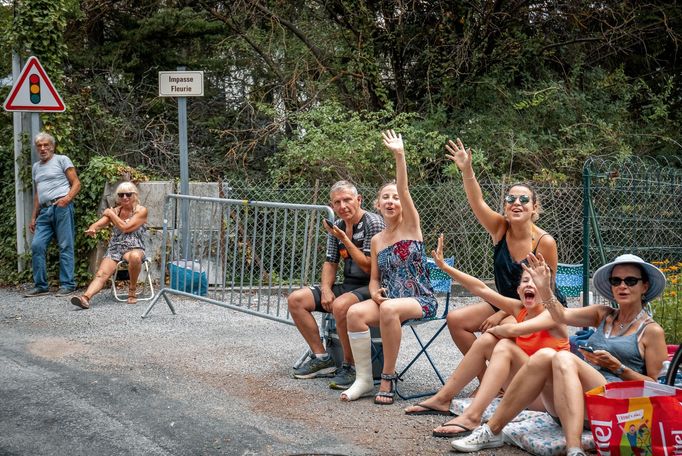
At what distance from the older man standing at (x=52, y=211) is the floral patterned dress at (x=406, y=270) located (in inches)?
248

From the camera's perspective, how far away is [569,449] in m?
4.98

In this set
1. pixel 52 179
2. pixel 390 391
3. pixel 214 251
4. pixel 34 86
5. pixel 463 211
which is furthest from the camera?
pixel 463 211

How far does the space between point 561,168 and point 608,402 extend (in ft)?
31.2

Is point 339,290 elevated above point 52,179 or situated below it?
below

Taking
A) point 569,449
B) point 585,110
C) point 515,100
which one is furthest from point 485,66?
point 569,449

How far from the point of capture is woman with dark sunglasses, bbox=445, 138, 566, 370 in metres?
6.15

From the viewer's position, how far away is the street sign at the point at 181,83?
1120cm

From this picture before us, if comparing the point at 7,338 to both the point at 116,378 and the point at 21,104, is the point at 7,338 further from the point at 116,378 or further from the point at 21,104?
the point at 21,104

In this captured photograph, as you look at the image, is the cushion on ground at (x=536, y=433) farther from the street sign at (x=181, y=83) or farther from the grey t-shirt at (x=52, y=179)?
the grey t-shirt at (x=52, y=179)

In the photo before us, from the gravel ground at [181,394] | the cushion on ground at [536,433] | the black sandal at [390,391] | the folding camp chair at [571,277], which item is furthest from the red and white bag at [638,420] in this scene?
the folding camp chair at [571,277]

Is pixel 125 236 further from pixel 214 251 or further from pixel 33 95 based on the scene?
pixel 33 95

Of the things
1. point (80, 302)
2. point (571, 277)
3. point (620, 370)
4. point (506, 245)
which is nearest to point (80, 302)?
point (80, 302)

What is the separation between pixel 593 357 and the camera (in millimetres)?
5066

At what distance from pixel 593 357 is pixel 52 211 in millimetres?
8522
